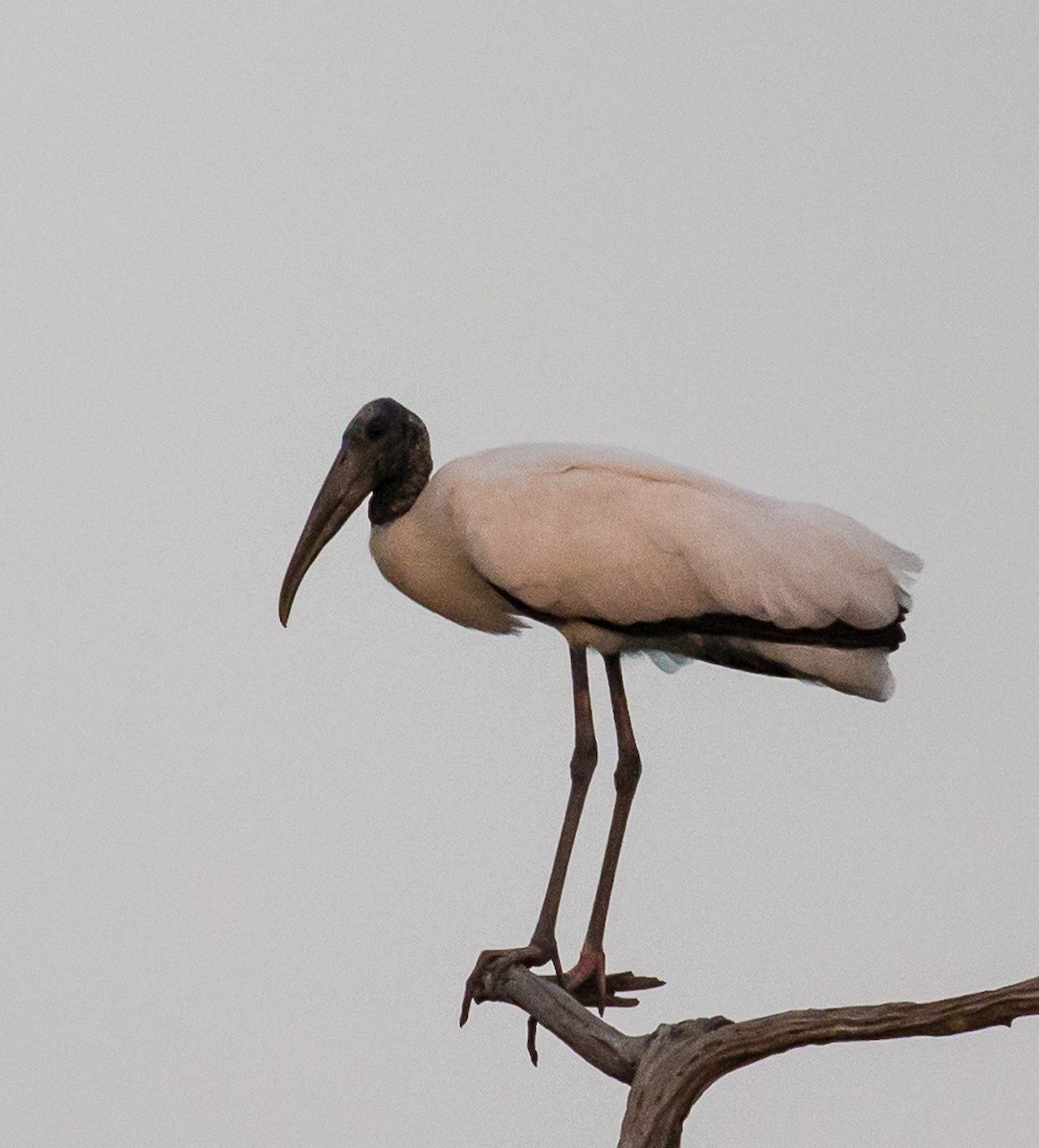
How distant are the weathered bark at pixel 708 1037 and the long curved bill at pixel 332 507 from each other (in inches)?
71.9

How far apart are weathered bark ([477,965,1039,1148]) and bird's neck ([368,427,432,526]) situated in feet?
6.15

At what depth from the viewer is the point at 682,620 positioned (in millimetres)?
7395

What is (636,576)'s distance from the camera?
24.2ft

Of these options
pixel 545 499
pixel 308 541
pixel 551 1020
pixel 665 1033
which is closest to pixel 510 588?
pixel 545 499

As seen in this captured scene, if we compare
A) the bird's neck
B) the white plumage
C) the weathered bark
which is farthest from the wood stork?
the weathered bark

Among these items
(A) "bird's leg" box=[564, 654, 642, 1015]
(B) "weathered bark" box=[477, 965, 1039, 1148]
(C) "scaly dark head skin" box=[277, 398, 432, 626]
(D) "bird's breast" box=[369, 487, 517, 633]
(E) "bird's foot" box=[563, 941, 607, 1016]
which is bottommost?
(B) "weathered bark" box=[477, 965, 1039, 1148]

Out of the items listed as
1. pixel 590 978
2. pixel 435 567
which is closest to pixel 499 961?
pixel 590 978

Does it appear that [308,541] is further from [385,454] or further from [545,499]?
[545,499]

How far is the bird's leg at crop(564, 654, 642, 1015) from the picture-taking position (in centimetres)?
743

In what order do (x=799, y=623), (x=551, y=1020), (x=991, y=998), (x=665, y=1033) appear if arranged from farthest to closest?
(x=799, y=623)
(x=551, y=1020)
(x=665, y=1033)
(x=991, y=998)

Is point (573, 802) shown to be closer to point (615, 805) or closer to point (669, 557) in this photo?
point (615, 805)

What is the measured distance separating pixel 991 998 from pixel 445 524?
281cm

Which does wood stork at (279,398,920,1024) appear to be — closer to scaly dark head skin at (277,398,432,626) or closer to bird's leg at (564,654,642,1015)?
bird's leg at (564,654,642,1015)

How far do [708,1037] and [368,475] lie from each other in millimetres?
2623
